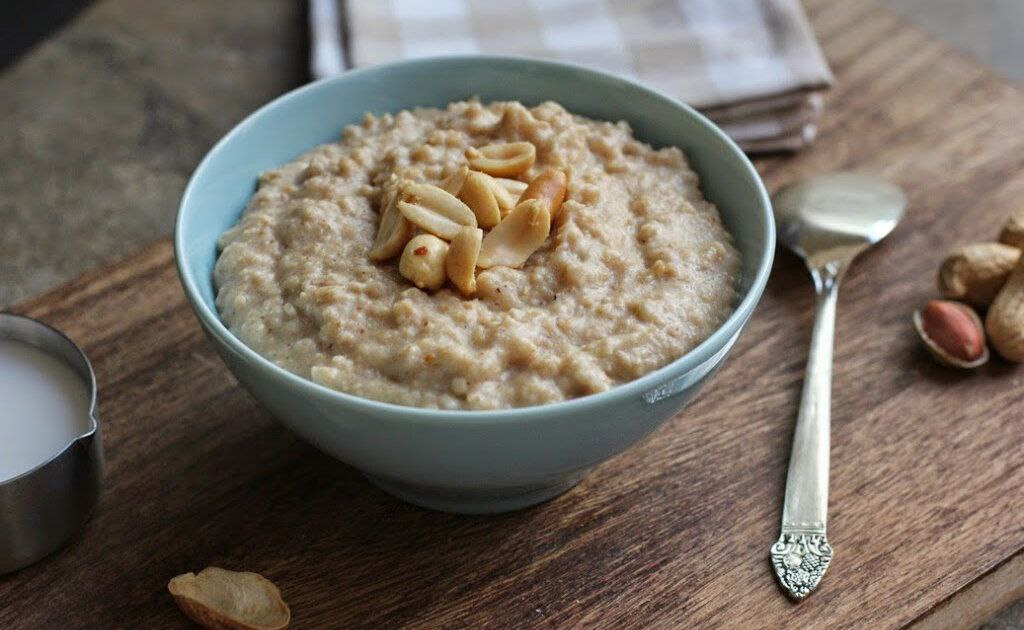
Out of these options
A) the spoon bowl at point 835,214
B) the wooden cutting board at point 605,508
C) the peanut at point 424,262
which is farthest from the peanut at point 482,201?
the spoon bowl at point 835,214

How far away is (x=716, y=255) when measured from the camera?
2.07 metres

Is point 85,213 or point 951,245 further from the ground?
point 951,245

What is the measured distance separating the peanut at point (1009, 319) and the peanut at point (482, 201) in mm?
1133

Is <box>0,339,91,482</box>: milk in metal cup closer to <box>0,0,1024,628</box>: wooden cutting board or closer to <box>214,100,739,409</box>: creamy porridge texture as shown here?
<box>0,0,1024,628</box>: wooden cutting board

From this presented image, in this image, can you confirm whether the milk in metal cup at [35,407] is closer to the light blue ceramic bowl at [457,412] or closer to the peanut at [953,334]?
the light blue ceramic bowl at [457,412]

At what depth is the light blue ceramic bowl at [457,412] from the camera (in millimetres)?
1739

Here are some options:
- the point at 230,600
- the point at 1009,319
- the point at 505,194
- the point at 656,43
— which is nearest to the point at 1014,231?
the point at 1009,319

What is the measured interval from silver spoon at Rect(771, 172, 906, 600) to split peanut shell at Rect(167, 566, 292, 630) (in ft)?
2.84

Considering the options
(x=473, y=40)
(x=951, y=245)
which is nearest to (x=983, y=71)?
(x=951, y=245)

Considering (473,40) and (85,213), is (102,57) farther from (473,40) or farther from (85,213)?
(473,40)

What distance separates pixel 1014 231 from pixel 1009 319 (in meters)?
0.29

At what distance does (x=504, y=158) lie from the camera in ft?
7.14

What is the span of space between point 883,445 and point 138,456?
4.80ft

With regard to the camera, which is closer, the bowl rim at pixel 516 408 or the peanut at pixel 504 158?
the bowl rim at pixel 516 408
